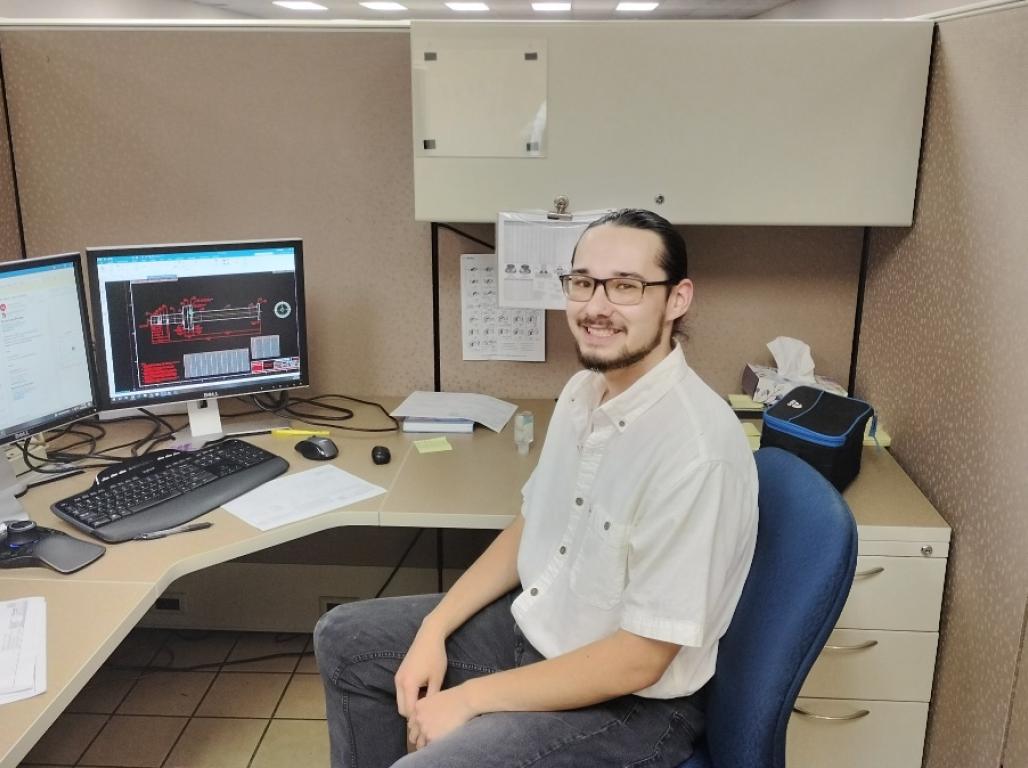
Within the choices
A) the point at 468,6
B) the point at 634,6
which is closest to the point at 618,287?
the point at 468,6

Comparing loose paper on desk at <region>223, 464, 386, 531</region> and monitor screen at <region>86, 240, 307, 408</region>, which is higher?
monitor screen at <region>86, 240, 307, 408</region>

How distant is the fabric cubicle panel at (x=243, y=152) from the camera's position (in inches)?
75.4

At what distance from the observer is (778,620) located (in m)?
1.08

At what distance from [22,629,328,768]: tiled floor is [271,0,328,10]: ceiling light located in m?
8.88

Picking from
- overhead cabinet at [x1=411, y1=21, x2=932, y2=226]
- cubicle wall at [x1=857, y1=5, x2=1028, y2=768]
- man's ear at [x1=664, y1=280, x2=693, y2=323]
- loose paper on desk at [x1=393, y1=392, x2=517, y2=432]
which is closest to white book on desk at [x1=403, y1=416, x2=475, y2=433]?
loose paper on desk at [x1=393, y1=392, x2=517, y2=432]

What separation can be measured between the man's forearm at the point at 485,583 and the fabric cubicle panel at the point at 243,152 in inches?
30.0

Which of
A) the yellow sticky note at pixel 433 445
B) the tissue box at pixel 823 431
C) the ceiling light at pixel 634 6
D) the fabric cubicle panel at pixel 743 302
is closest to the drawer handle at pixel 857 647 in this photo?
the tissue box at pixel 823 431

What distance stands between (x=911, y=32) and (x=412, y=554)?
5.23ft

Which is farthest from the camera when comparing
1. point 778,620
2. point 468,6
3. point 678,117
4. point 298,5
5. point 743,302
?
point 298,5

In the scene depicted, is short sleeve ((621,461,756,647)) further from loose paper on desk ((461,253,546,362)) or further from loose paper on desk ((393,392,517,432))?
loose paper on desk ((461,253,546,362))

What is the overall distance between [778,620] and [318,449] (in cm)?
100

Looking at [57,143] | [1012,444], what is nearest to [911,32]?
[1012,444]

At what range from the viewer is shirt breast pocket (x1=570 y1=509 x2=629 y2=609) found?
119 centimetres

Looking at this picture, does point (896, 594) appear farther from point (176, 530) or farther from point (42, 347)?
point (42, 347)
